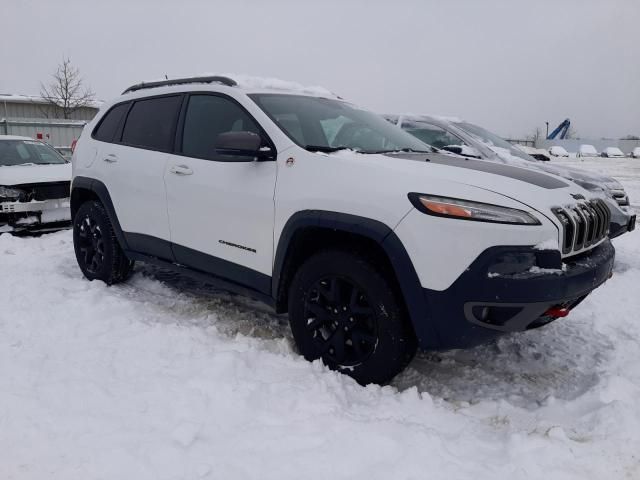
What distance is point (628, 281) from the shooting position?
5023 millimetres

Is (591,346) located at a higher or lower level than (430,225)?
lower

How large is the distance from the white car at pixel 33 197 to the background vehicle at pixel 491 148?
4614 mm

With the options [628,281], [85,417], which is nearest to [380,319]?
[85,417]

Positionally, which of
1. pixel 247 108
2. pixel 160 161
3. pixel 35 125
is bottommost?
pixel 35 125

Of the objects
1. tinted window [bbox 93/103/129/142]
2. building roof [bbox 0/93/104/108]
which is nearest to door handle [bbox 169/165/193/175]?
tinted window [bbox 93/103/129/142]

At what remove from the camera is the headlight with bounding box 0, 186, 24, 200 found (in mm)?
6398

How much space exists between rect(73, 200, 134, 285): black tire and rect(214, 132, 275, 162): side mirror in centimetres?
203

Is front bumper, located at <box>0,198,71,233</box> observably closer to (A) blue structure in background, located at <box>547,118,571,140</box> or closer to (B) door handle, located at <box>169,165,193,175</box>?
(B) door handle, located at <box>169,165,193,175</box>

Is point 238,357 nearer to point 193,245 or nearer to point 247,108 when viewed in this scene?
point 193,245

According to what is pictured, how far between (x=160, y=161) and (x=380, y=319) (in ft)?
7.47

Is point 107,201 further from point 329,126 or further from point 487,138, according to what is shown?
point 487,138

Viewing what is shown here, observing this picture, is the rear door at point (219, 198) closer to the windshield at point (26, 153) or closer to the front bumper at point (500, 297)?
the front bumper at point (500, 297)

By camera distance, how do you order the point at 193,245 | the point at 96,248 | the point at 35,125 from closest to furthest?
the point at 193,245, the point at 96,248, the point at 35,125

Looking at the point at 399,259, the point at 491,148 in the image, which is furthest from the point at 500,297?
the point at 491,148
